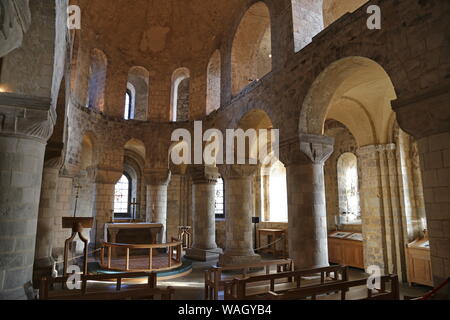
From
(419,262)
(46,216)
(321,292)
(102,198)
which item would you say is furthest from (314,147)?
(102,198)

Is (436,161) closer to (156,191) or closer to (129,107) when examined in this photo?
(156,191)

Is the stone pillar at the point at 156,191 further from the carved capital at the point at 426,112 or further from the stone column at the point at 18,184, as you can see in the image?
the carved capital at the point at 426,112

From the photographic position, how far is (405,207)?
28.8ft

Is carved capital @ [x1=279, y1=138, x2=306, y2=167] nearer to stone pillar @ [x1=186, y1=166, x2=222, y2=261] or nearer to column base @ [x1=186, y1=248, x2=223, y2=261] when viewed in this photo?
stone pillar @ [x1=186, y1=166, x2=222, y2=261]

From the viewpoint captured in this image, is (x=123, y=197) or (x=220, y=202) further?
(x=123, y=197)

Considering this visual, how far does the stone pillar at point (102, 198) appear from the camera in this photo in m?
11.8

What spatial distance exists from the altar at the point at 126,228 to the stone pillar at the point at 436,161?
8116 millimetres

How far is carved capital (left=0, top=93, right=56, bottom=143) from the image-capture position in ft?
15.1

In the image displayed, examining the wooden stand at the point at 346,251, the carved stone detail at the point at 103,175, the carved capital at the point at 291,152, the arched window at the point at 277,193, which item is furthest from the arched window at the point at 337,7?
the carved stone detail at the point at 103,175

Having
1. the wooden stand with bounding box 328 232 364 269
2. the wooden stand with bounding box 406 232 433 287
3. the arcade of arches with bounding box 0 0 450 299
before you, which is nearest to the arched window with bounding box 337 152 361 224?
the arcade of arches with bounding box 0 0 450 299

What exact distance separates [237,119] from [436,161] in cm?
645

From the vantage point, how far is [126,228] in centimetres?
1049

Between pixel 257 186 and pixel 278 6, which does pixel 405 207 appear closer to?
pixel 278 6
